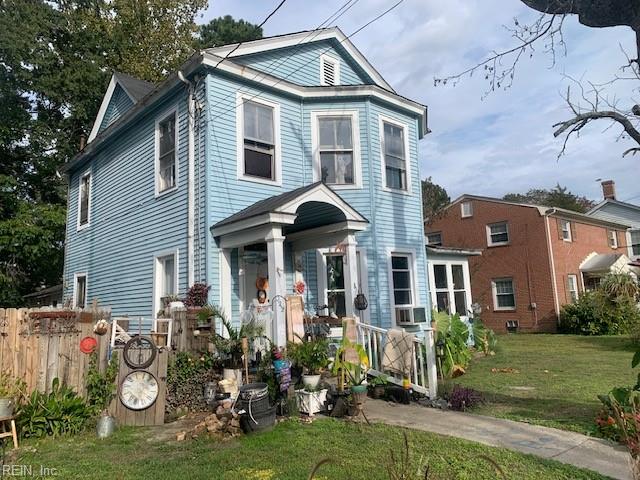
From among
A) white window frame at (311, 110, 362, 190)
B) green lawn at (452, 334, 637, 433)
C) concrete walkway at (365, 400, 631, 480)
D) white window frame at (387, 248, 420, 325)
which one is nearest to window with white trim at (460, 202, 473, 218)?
green lawn at (452, 334, 637, 433)

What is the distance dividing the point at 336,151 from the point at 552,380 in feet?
21.9

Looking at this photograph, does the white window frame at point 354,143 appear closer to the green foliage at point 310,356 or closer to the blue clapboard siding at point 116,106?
the green foliage at point 310,356

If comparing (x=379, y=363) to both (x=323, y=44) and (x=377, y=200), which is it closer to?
(x=377, y=200)

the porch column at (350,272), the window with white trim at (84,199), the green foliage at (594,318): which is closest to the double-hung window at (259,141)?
the porch column at (350,272)

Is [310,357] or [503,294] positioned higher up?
[503,294]

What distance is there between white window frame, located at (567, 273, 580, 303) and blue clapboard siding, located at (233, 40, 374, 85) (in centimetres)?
1566

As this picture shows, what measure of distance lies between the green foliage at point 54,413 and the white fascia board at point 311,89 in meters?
6.51

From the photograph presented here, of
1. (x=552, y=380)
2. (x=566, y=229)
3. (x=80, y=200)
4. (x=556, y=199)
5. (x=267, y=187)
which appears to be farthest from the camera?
(x=556, y=199)

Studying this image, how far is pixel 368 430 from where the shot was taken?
572cm

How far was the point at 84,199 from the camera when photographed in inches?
583

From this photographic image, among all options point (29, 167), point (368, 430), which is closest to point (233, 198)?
point (368, 430)

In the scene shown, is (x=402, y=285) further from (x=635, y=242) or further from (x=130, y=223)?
(x=635, y=242)

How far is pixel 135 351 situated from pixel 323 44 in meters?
9.31

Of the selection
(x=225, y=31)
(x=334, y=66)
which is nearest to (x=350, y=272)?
(x=334, y=66)
